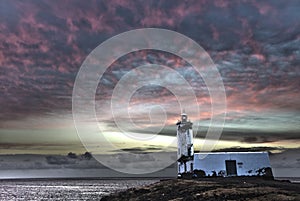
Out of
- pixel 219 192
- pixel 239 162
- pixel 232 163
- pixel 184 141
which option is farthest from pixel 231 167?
pixel 219 192

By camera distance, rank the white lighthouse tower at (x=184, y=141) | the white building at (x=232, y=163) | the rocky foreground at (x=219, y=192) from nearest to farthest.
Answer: the rocky foreground at (x=219, y=192)
the white building at (x=232, y=163)
the white lighthouse tower at (x=184, y=141)

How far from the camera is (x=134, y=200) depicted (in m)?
38.7

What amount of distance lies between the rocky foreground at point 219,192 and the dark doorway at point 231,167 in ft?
35.9

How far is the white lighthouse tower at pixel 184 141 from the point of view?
5738 cm

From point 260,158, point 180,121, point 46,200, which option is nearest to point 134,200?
point 260,158

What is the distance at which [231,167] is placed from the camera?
48156 millimetres

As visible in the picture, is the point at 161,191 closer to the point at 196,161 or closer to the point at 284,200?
the point at 196,161

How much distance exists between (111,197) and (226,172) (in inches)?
695

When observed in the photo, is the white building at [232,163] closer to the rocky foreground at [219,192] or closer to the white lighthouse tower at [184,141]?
the white lighthouse tower at [184,141]

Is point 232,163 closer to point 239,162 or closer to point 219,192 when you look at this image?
point 239,162

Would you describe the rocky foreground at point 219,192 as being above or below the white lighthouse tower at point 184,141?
below

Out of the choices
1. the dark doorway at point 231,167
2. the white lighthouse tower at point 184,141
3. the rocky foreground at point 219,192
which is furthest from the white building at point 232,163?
the rocky foreground at point 219,192

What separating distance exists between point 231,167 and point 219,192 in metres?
19.3

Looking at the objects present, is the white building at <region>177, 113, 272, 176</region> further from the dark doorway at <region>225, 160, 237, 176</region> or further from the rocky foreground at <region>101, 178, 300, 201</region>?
the rocky foreground at <region>101, 178, 300, 201</region>
